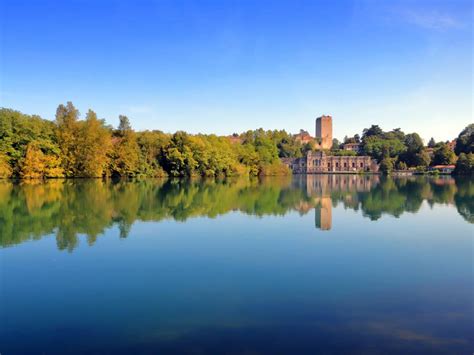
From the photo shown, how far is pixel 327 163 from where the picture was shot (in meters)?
121

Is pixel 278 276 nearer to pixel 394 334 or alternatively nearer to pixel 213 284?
pixel 213 284

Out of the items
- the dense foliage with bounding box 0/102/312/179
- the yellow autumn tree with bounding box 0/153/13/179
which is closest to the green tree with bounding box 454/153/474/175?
the dense foliage with bounding box 0/102/312/179

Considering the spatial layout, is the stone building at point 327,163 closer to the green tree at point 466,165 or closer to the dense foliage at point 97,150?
the green tree at point 466,165

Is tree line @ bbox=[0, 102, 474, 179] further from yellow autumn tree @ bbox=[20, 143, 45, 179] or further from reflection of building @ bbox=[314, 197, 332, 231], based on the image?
reflection of building @ bbox=[314, 197, 332, 231]

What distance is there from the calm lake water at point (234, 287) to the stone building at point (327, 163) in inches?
4083

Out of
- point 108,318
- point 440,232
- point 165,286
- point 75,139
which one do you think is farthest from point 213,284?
point 75,139

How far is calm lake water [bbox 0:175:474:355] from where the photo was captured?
5480 millimetres

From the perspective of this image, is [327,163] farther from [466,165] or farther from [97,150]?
[97,150]

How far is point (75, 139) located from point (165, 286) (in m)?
44.8

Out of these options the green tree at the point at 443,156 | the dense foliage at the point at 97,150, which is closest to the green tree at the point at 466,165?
the green tree at the point at 443,156

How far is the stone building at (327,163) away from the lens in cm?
11688

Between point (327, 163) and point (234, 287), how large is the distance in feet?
384

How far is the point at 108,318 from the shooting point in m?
6.19

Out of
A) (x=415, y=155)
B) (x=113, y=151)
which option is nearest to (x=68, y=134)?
(x=113, y=151)
